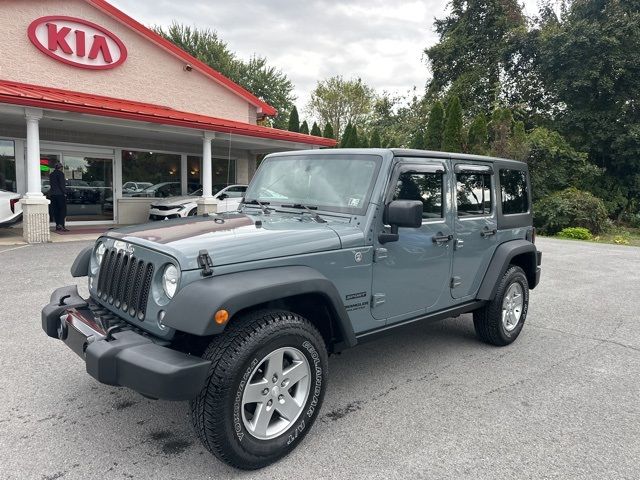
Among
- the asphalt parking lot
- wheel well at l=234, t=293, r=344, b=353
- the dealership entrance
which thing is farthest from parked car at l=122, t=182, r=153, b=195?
wheel well at l=234, t=293, r=344, b=353

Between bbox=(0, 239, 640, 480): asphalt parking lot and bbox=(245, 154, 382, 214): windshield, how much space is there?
115 centimetres

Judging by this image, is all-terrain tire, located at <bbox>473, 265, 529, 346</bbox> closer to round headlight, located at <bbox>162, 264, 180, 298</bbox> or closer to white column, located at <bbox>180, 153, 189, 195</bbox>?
round headlight, located at <bbox>162, 264, 180, 298</bbox>

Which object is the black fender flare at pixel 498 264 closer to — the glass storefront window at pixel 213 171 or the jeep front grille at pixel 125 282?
the jeep front grille at pixel 125 282

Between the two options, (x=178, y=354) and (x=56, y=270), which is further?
(x=56, y=270)

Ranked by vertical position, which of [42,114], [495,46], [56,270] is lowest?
[56,270]

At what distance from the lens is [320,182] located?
11.8 feet

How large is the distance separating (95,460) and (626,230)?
2111 centimetres

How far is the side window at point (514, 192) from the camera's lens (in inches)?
179

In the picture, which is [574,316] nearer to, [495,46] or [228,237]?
[228,237]

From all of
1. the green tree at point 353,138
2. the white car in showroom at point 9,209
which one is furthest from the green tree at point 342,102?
the white car in showroom at point 9,209

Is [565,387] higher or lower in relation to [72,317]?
lower

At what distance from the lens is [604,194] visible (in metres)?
20.7

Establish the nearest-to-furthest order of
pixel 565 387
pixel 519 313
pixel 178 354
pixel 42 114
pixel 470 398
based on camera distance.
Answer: pixel 178 354, pixel 470 398, pixel 565 387, pixel 519 313, pixel 42 114

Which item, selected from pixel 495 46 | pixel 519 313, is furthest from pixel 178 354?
pixel 495 46
